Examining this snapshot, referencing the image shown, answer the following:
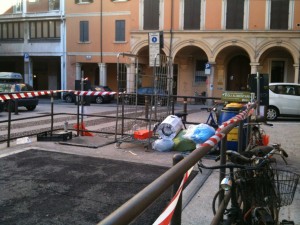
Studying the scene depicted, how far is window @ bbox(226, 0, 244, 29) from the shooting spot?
91.0 feet

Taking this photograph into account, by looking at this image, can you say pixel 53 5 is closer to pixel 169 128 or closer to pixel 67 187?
pixel 169 128

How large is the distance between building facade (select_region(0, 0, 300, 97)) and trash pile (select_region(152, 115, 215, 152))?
53.8 ft

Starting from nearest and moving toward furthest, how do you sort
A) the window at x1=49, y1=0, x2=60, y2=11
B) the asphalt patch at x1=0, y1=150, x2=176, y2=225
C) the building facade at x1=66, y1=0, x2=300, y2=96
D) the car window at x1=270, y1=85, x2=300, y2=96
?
the asphalt patch at x1=0, y1=150, x2=176, y2=225 < the car window at x1=270, y1=85, x2=300, y2=96 < the building facade at x1=66, y1=0, x2=300, y2=96 < the window at x1=49, y1=0, x2=60, y2=11

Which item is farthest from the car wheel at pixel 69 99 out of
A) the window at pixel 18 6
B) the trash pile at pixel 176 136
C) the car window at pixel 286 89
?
the trash pile at pixel 176 136

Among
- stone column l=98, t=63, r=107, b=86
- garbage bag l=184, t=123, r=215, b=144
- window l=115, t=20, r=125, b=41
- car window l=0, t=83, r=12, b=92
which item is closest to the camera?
garbage bag l=184, t=123, r=215, b=144

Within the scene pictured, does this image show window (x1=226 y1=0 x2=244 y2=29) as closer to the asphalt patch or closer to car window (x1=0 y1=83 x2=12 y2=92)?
car window (x1=0 y1=83 x2=12 y2=92)

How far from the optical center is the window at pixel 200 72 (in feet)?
101

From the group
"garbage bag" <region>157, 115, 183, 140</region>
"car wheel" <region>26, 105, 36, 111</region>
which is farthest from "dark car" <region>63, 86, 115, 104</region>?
"garbage bag" <region>157, 115, 183, 140</region>

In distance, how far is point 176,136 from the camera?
8367 mm

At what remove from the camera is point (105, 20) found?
32.0 metres

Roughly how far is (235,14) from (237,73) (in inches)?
192

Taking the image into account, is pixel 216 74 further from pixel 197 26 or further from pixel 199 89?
pixel 197 26

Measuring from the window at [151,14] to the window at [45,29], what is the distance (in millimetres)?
8464

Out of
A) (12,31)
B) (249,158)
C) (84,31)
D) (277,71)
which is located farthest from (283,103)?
(12,31)
